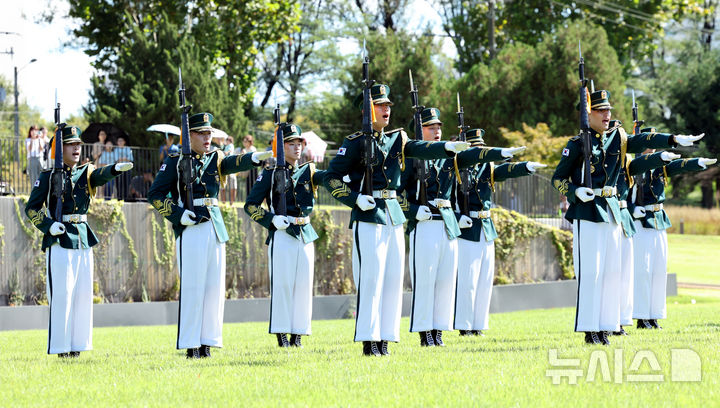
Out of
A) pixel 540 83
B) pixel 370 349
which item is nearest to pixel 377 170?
pixel 370 349

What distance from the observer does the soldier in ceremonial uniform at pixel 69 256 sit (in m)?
10.9

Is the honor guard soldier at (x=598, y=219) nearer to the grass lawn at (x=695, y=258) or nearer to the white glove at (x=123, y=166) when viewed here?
the white glove at (x=123, y=166)

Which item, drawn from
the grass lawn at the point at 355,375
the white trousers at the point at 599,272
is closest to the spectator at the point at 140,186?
the grass lawn at the point at 355,375

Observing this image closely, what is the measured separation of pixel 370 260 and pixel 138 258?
998cm

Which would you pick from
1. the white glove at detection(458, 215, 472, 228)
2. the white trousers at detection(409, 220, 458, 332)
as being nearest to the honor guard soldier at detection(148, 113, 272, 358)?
the white trousers at detection(409, 220, 458, 332)

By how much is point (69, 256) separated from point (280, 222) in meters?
2.25

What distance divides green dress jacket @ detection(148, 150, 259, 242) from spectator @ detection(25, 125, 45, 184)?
10.4m

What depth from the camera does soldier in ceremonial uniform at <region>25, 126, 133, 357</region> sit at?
35.6 feet

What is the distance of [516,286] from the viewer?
20969 millimetres

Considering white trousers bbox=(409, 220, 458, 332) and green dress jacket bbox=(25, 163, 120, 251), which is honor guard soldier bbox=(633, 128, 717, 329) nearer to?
white trousers bbox=(409, 220, 458, 332)

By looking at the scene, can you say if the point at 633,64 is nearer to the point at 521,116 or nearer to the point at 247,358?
the point at 521,116

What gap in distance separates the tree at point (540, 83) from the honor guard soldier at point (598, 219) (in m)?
26.4

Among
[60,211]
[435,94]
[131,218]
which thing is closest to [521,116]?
[435,94]

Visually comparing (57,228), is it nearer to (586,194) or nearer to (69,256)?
(69,256)
